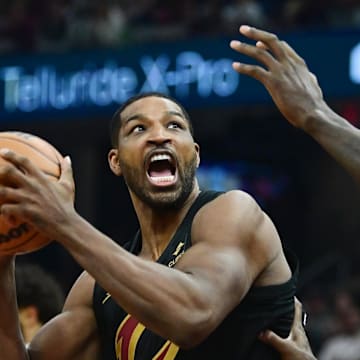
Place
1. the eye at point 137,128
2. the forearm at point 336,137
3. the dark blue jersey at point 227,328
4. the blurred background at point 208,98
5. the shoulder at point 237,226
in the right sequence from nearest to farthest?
the forearm at point 336,137, the shoulder at point 237,226, the dark blue jersey at point 227,328, the eye at point 137,128, the blurred background at point 208,98

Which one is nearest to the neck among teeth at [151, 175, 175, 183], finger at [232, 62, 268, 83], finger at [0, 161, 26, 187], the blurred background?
teeth at [151, 175, 175, 183]

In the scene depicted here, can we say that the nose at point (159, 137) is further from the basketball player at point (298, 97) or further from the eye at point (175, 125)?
the basketball player at point (298, 97)

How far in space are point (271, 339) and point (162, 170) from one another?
75cm

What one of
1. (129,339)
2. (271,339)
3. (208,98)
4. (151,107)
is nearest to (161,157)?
(151,107)

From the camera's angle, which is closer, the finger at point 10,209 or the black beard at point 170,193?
the finger at point 10,209

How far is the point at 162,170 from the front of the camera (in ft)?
14.1

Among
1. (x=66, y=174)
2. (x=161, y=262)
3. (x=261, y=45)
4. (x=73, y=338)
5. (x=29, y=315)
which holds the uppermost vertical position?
(x=261, y=45)

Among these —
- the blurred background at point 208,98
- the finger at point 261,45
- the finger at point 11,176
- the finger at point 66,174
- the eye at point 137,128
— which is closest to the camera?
the finger at point 11,176

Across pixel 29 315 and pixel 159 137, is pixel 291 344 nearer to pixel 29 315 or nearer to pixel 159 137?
pixel 159 137

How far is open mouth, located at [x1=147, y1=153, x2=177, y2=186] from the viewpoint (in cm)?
427

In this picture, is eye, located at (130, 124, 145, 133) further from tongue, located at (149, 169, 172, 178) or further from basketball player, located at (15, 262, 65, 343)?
basketball player, located at (15, 262, 65, 343)

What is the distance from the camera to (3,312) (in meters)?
4.41

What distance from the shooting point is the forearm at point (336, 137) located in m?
3.63

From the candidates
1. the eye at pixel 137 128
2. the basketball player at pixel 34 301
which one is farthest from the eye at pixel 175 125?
the basketball player at pixel 34 301
